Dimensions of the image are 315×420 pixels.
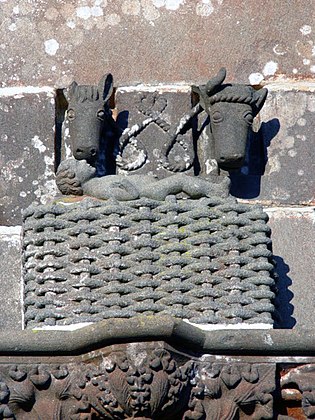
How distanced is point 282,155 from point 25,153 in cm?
87

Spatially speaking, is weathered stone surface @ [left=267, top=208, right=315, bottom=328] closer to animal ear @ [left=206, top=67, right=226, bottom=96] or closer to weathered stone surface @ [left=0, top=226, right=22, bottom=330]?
animal ear @ [left=206, top=67, right=226, bottom=96]

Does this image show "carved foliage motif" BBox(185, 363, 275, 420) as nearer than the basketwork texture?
Yes

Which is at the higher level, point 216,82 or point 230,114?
point 216,82

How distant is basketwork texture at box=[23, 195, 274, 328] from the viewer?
788 cm

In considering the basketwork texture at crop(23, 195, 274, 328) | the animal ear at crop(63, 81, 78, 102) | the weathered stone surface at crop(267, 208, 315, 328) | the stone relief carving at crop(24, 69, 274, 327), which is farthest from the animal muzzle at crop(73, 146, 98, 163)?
the weathered stone surface at crop(267, 208, 315, 328)

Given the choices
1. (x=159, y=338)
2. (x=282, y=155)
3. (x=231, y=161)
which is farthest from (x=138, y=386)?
(x=282, y=155)

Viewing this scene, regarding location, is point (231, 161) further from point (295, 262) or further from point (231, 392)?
point (231, 392)

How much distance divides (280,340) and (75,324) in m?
0.63

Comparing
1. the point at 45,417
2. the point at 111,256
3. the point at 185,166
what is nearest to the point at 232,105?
the point at 185,166

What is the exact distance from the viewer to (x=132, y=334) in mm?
7582

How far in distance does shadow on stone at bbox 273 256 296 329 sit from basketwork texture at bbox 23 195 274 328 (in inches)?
10.3

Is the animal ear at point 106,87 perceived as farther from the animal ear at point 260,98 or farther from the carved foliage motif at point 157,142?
the animal ear at point 260,98

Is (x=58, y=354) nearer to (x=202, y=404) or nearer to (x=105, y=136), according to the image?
(x=202, y=404)

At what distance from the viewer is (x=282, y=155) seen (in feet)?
28.6
